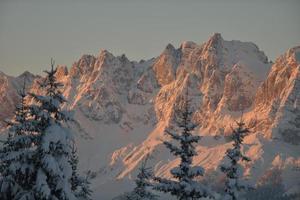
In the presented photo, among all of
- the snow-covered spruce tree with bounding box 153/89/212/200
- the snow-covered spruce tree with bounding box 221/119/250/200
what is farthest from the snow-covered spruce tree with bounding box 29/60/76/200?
the snow-covered spruce tree with bounding box 221/119/250/200

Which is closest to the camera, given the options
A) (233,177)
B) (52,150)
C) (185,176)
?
(52,150)

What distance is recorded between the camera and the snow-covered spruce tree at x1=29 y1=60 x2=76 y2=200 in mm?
28797

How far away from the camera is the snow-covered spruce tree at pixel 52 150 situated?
28797 millimetres

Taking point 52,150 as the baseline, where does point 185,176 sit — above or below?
below

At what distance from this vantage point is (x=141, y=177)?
158 ft

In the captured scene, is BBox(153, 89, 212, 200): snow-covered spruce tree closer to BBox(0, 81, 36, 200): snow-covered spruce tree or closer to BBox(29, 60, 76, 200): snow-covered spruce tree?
BBox(29, 60, 76, 200): snow-covered spruce tree

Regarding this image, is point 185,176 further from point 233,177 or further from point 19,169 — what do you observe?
point 19,169

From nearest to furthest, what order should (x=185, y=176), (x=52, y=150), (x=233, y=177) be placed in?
(x=52, y=150) → (x=185, y=176) → (x=233, y=177)

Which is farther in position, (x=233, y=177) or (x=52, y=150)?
(x=233, y=177)

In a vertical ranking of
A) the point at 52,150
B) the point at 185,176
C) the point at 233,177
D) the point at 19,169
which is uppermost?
the point at 52,150

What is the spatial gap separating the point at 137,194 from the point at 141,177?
1.26m

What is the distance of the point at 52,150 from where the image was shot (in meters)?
29.4

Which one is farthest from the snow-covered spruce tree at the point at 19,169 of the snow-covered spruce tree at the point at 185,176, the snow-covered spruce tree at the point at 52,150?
the snow-covered spruce tree at the point at 185,176

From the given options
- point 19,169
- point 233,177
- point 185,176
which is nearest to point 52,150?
point 19,169
